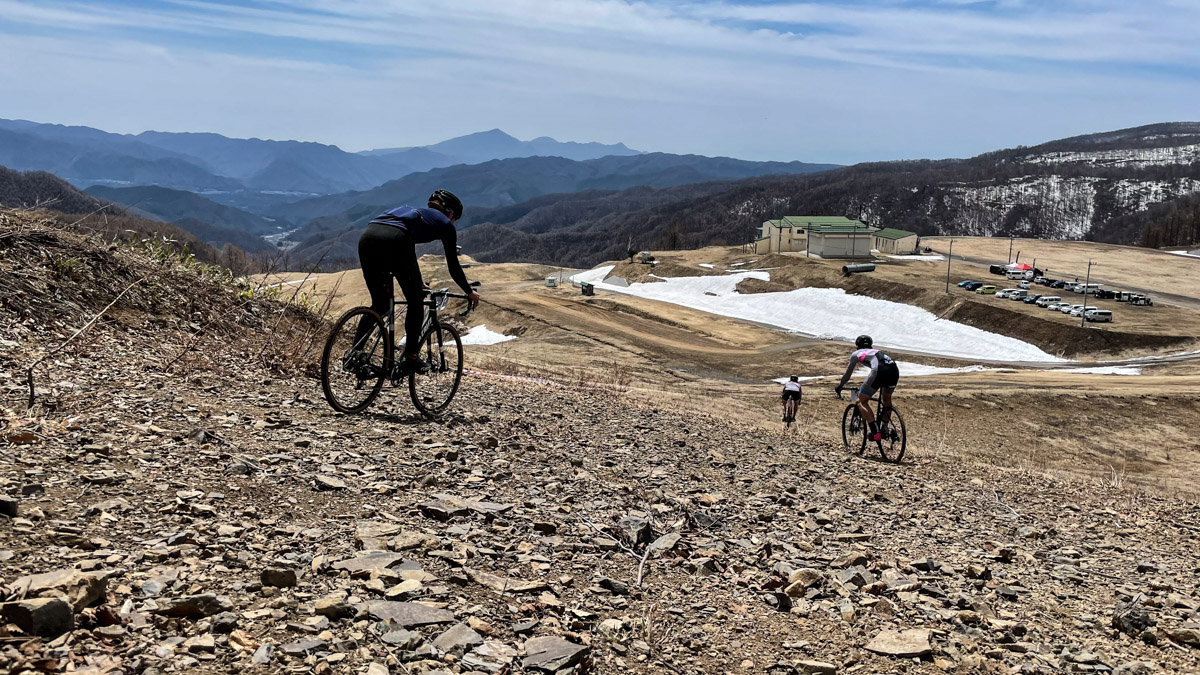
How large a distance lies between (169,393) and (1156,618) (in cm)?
943

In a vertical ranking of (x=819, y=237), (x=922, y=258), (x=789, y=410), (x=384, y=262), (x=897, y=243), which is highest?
(x=897, y=243)

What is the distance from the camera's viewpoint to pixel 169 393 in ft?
26.4

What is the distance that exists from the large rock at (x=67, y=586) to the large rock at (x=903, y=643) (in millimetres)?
4434

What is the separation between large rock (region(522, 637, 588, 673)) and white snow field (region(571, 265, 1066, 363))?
59951 mm

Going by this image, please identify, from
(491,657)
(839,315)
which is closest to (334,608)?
(491,657)

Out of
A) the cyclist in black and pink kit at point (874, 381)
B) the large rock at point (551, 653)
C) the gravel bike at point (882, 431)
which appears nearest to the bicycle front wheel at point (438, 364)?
the large rock at point (551, 653)

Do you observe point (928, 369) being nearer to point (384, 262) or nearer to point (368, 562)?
point (384, 262)

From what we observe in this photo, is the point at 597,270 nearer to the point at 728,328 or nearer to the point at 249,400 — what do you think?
the point at 728,328

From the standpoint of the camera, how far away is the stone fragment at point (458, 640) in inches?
156

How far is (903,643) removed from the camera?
4.97m

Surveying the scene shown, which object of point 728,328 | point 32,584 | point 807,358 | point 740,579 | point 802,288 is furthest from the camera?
point 802,288

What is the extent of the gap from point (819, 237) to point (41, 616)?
335ft

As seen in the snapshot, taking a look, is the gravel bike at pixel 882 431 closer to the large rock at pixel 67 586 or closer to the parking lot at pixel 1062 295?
the large rock at pixel 67 586

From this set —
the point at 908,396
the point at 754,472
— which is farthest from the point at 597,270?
the point at 754,472
